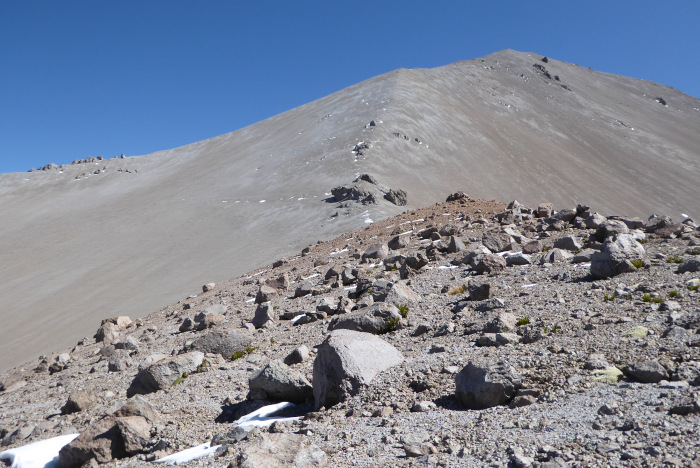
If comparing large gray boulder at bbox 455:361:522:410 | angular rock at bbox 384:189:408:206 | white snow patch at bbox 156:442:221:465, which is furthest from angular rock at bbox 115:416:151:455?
angular rock at bbox 384:189:408:206

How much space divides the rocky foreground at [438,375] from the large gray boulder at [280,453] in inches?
0.8

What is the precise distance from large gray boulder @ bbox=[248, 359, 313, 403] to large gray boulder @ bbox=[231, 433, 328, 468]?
4.76 ft

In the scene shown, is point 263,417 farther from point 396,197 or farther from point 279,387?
point 396,197

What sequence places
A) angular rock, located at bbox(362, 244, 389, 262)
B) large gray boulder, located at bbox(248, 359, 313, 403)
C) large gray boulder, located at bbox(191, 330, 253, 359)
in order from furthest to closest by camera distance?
1. angular rock, located at bbox(362, 244, 389, 262)
2. large gray boulder, located at bbox(191, 330, 253, 359)
3. large gray boulder, located at bbox(248, 359, 313, 403)

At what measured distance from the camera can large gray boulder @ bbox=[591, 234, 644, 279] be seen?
30.4 feet

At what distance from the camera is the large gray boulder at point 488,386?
5.38m

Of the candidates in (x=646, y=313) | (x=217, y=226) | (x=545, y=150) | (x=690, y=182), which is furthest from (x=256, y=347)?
(x=690, y=182)

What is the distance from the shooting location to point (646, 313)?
7.07 meters

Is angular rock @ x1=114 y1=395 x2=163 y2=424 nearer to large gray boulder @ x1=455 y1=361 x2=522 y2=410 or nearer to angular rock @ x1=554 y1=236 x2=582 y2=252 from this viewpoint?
large gray boulder @ x1=455 y1=361 x2=522 y2=410

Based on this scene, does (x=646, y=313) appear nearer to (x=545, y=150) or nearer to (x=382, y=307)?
(x=382, y=307)

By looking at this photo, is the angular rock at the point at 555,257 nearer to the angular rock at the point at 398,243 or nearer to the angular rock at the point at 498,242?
the angular rock at the point at 498,242

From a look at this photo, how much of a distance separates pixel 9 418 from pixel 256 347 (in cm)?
417

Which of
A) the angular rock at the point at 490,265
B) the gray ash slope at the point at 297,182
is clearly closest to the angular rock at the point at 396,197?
the gray ash slope at the point at 297,182

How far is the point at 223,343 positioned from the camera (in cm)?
945
